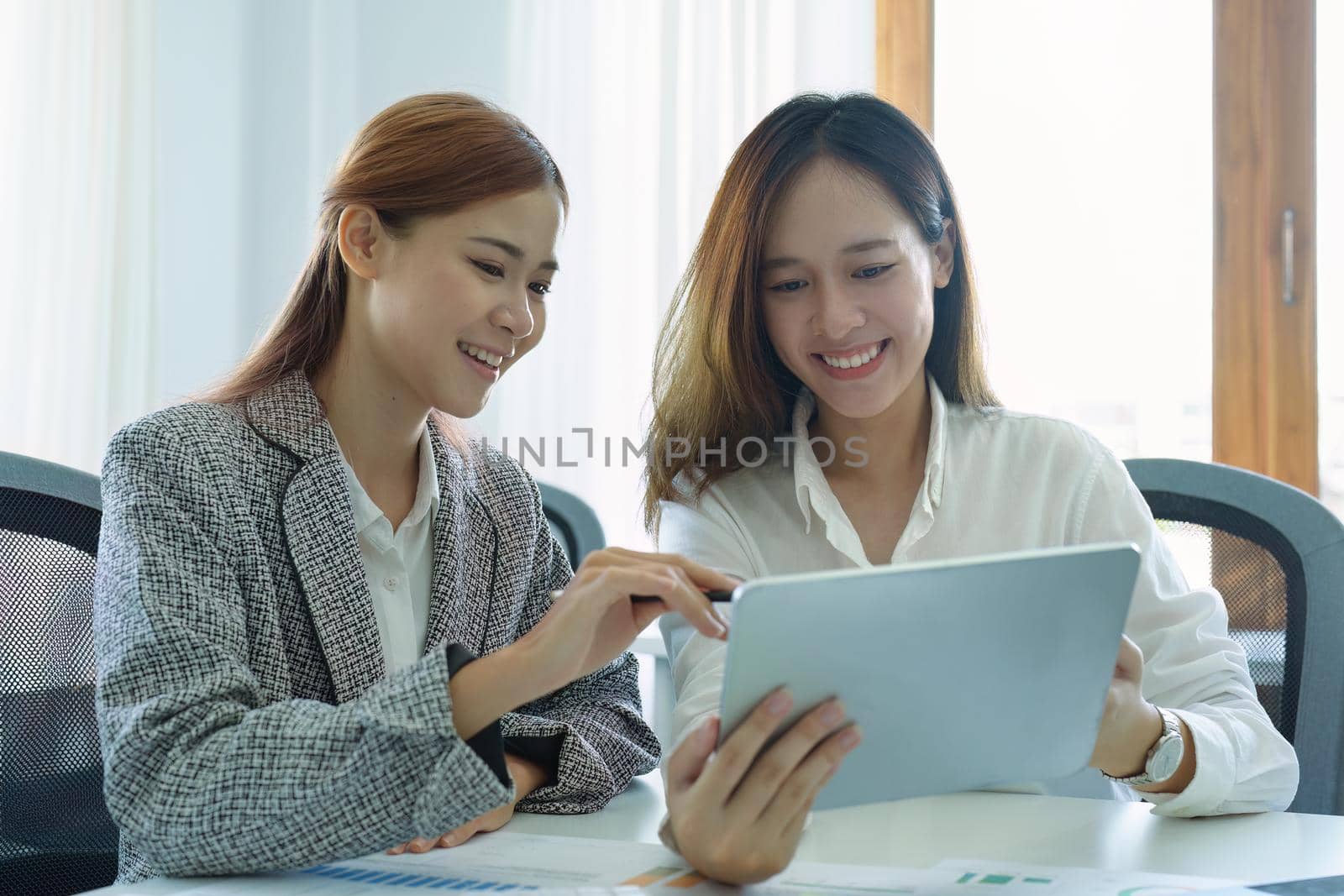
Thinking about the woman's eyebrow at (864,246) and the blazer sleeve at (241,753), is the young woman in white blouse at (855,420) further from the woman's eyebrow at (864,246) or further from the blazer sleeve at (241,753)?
the blazer sleeve at (241,753)

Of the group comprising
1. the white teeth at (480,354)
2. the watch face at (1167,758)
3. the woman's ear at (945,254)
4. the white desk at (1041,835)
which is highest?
the woman's ear at (945,254)

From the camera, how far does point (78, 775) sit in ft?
3.61

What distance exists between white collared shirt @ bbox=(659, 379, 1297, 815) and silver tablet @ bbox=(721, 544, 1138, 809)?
0.35 metres

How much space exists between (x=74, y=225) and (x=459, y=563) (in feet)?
6.12

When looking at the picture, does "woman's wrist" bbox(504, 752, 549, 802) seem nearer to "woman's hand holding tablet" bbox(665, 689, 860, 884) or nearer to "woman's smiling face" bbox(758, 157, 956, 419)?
A: "woman's hand holding tablet" bbox(665, 689, 860, 884)

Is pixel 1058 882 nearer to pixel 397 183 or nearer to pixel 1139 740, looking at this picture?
pixel 1139 740

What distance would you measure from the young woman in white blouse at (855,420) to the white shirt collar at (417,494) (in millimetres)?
268

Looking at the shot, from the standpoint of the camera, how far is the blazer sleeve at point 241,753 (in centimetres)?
84

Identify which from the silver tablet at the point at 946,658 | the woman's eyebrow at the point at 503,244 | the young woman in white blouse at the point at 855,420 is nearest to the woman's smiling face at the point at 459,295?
the woman's eyebrow at the point at 503,244

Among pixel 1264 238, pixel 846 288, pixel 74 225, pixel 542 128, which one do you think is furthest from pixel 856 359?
pixel 74 225

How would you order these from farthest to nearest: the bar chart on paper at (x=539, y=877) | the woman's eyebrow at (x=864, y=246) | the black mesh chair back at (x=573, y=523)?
the black mesh chair back at (x=573, y=523) → the woman's eyebrow at (x=864, y=246) → the bar chart on paper at (x=539, y=877)

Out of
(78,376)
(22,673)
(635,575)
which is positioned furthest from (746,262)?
(78,376)

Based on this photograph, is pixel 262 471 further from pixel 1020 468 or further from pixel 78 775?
pixel 1020 468

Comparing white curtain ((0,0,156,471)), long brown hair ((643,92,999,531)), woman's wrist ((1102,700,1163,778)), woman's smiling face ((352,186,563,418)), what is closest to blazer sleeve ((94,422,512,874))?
woman's smiling face ((352,186,563,418))
